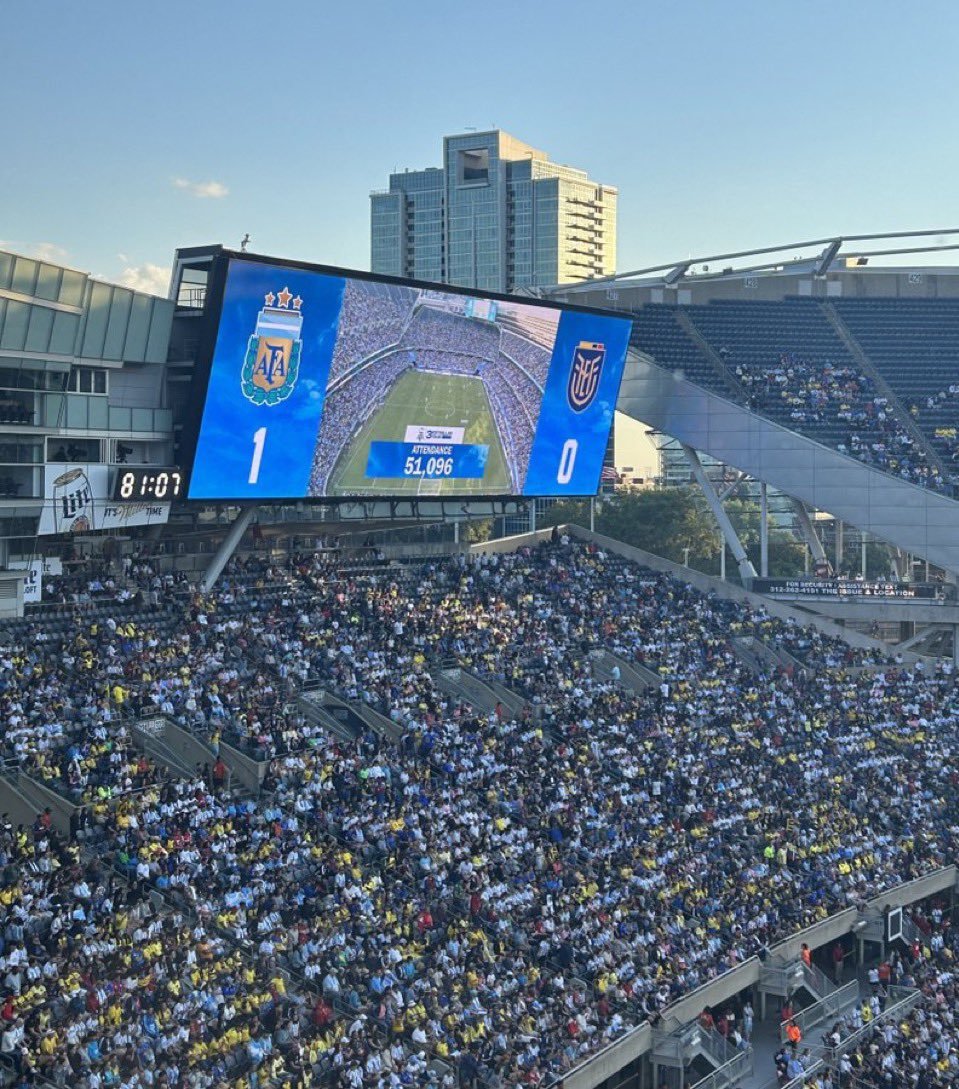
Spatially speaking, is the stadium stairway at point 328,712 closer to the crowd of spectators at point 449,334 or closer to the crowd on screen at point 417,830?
the crowd on screen at point 417,830

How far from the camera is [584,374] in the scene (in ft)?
150

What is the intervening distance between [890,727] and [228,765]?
21180 millimetres

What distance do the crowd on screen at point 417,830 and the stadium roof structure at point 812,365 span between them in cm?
766

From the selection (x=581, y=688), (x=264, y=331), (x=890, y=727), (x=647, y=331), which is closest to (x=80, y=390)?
(x=264, y=331)

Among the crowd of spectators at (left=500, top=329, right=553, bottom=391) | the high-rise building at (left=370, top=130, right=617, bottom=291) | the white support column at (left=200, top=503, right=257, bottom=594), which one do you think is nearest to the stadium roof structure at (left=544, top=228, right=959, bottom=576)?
the crowd of spectators at (left=500, top=329, right=553, bottom=391)

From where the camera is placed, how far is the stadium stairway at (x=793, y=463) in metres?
51.7

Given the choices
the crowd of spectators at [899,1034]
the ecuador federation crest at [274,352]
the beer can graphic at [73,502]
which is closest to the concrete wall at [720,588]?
the ecuador federation crest at [274,352]

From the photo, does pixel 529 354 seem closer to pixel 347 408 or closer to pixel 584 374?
pixel 584 374

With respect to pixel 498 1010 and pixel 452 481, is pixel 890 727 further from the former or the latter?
pixel 498 1010

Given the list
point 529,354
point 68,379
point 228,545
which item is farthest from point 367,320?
point 68,379

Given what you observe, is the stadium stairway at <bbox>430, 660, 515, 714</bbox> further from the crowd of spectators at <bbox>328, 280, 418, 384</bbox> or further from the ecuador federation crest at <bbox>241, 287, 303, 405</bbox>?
the ecuador federation crest at <bbox>241, 287, 303, 405</bbox>

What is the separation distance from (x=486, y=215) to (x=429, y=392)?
148m

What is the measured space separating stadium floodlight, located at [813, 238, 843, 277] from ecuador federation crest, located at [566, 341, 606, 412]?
1722 cm

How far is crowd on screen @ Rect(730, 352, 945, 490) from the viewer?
52.8 meters
